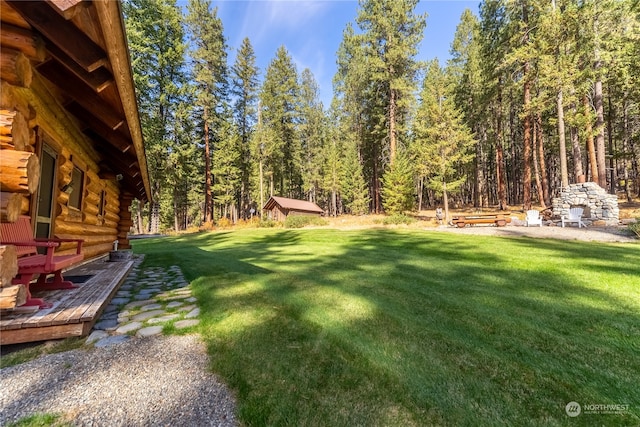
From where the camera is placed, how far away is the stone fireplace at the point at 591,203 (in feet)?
48.6

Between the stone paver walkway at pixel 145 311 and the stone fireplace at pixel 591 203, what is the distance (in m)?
19.6

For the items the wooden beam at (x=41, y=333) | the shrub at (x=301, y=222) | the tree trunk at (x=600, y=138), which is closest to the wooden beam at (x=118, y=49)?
the wooden beam at (x=41, y=333)

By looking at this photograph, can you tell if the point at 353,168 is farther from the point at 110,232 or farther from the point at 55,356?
the point at 55,356

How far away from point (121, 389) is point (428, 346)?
2.75 metres

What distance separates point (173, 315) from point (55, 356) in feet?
4.27

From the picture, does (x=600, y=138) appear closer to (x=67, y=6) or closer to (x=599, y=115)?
(x=599, y=115)

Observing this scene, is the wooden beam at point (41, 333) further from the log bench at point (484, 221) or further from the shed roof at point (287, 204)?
the shed roof at point (287, 204)

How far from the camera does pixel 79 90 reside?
392cm

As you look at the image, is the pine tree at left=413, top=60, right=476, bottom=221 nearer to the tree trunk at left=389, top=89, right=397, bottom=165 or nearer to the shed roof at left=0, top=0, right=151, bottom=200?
the tree trunk at left=389, top=89, right=397, bottom=165

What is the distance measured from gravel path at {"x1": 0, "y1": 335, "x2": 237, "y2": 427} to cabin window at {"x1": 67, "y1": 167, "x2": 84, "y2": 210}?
13.6 ft

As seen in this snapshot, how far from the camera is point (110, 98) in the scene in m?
3.55

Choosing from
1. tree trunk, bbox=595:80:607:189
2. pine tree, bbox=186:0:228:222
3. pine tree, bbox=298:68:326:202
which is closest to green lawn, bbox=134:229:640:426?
tree trunk, bbox=595:80:607:189

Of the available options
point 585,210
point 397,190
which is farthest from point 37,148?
point 397,190

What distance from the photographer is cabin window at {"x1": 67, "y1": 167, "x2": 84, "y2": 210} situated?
5637 mm
